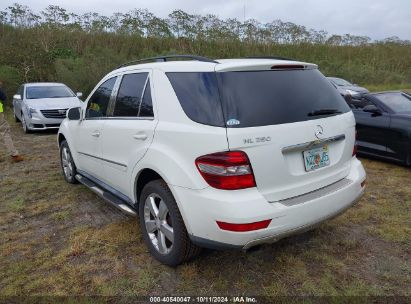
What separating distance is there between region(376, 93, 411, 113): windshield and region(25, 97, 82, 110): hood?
8.08 m

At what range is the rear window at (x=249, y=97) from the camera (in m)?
2.57

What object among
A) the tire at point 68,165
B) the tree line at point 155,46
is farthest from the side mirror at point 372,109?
the tree line at point 155,46

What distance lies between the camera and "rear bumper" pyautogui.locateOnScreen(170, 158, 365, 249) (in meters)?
2.46

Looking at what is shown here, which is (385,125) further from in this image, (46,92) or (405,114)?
(46,92)

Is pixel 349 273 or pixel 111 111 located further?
pixel 111 111

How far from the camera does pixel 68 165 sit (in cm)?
548

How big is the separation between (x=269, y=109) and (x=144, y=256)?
5.98 feet

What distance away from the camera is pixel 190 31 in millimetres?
26422

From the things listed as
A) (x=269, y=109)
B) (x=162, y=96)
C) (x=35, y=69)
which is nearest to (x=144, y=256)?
(x=162, y=96)

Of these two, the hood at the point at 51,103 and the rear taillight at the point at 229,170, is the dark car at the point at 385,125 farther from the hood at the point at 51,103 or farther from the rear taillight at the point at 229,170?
the hood at the point at 51,103

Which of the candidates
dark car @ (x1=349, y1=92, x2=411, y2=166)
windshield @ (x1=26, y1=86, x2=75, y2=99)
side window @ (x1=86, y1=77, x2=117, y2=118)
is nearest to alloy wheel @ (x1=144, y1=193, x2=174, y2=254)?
side window @ (x1=86, y1=77, x2=117, y2=118)

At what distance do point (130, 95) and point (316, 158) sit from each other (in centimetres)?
191

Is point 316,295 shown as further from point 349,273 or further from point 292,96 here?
point 292,96

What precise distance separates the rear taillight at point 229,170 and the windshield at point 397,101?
4.86m
